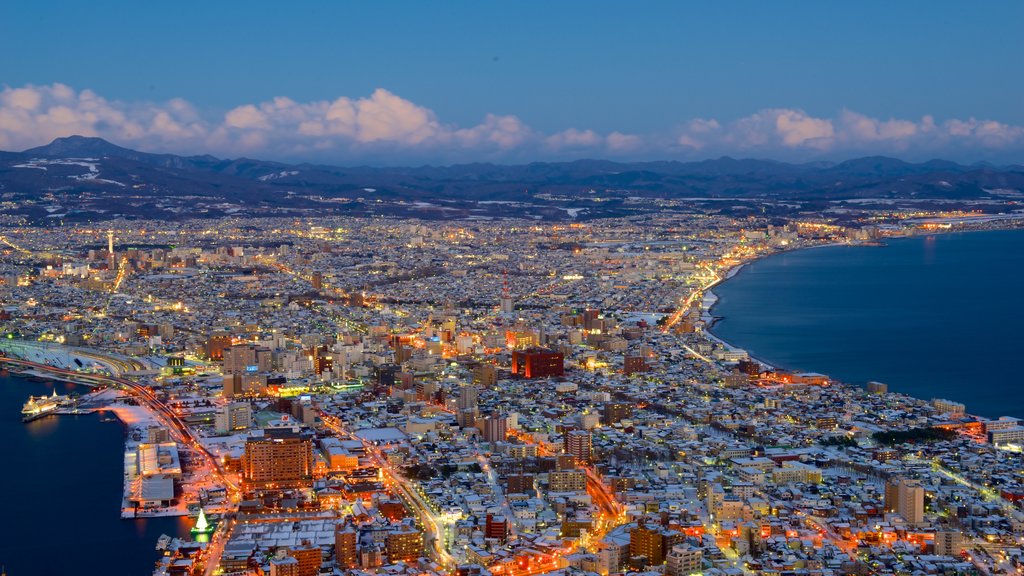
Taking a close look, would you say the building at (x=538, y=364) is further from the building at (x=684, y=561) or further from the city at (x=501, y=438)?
the building at (x=684, y=561)

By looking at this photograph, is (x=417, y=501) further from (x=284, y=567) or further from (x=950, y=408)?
(x=950, y=408)

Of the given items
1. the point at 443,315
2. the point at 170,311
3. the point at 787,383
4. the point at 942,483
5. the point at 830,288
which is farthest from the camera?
the point at 830,288

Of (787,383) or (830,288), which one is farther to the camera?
(830,288)

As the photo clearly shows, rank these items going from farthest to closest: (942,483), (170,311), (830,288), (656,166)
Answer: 1. (656,166)
2. (830,288)
3. (170,311)
4. (942,483)

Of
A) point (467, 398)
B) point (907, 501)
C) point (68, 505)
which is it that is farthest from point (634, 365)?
point (68, 505)

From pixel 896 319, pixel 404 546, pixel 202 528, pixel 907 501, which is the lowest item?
pixel 896 319

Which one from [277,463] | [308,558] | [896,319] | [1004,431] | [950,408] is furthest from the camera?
[896,319]

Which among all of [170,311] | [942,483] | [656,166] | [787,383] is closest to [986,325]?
[787,383]

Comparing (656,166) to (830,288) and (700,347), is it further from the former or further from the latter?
(700,347)
